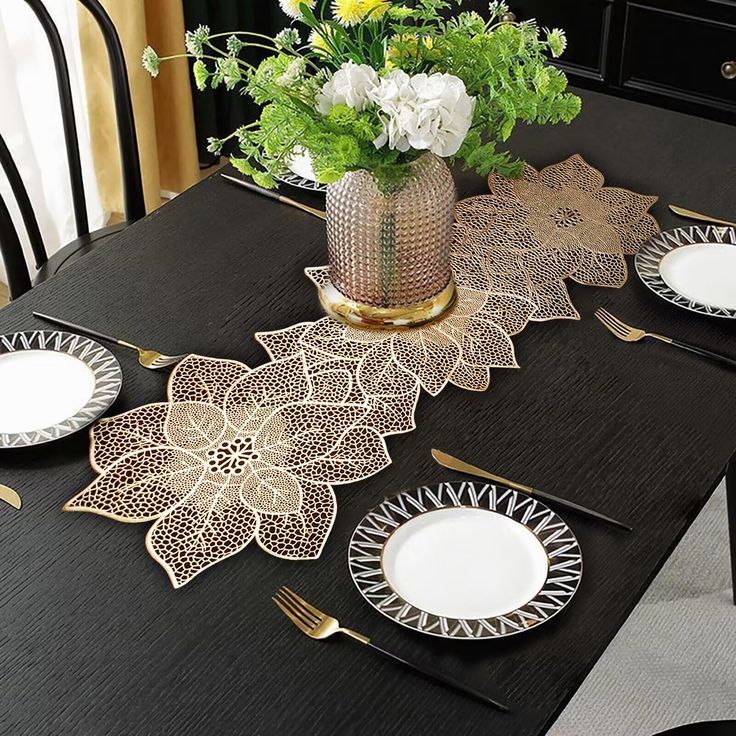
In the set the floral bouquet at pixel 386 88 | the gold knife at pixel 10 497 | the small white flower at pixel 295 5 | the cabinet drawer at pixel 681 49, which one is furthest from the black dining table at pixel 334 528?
the cabinet drawer at pixel 681 49

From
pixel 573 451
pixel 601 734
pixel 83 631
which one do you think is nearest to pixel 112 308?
pixel 83 631

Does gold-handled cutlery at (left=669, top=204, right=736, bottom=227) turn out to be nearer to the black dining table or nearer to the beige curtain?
the black dining table

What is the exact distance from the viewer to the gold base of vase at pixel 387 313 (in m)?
1.45

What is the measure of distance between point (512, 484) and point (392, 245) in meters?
0.36

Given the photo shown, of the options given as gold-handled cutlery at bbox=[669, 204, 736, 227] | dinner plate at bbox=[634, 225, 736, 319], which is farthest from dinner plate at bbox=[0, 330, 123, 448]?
gold-handled cutlery at bbox=[669, 204, 736, 227]

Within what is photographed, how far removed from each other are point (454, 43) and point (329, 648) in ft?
2.36

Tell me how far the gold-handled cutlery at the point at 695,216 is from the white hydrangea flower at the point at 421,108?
568mm

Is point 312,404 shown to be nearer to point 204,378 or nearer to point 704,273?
point 204,378

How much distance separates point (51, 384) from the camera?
1.36 m

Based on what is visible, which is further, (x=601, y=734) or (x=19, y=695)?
(x=601, y=734)

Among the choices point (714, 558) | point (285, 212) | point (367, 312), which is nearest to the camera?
point (367, 312)

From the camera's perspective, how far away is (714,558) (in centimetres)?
210

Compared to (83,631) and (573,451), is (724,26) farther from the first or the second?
(83,631)

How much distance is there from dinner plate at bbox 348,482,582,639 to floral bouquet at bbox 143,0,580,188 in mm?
395
